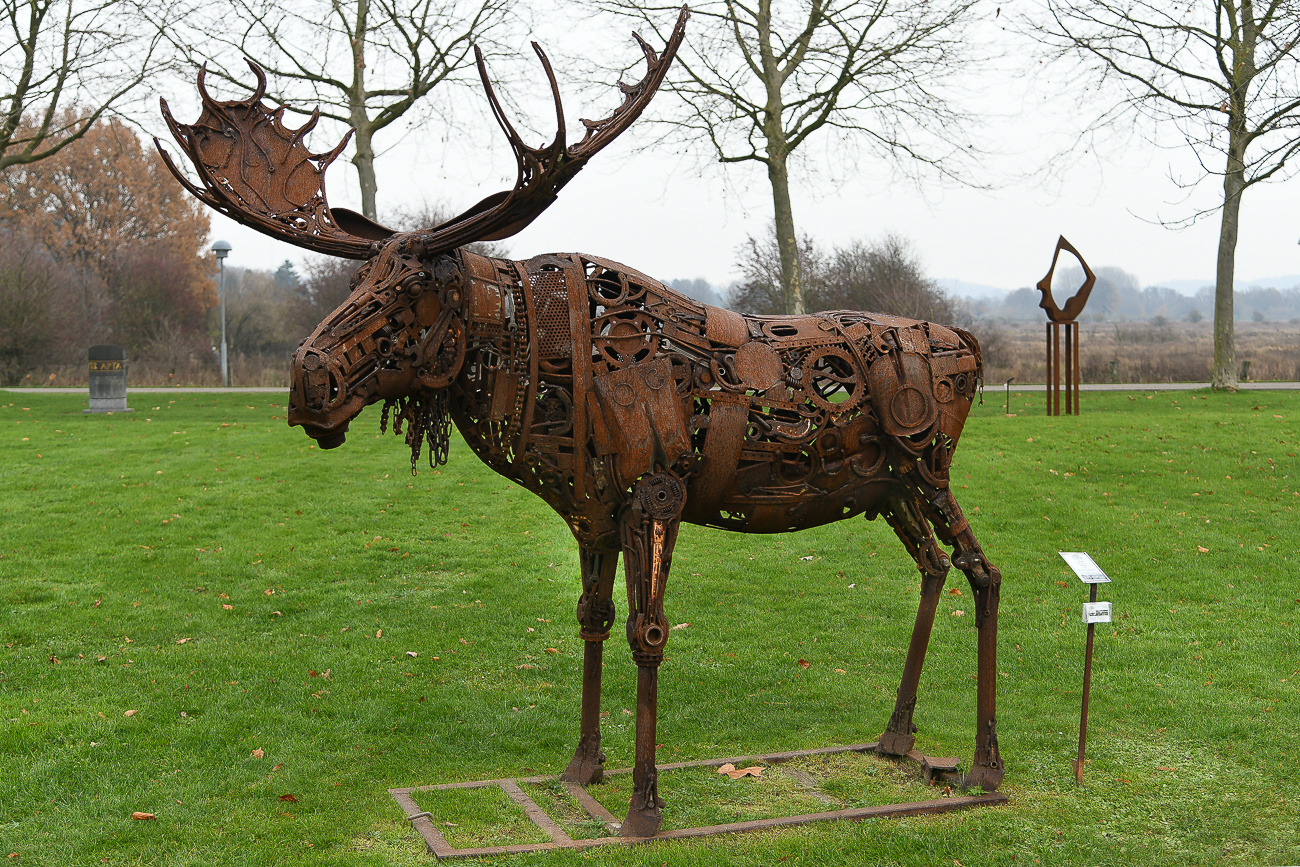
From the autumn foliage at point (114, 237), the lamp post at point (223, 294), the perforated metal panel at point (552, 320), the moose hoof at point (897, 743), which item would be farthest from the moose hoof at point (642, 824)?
the autumn foliage at point (114, 237)

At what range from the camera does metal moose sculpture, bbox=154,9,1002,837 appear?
448cm

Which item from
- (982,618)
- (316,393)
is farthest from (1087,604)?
(316,393)

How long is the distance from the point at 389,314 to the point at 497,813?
2595 mm

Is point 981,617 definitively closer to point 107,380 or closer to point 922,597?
point 922,597

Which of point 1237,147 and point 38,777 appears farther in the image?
point 1237,147

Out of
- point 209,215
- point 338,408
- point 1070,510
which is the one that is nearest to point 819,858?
point 338,408

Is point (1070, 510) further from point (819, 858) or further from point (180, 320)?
point (180, 320)

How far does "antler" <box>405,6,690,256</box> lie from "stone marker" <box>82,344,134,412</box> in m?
17.4

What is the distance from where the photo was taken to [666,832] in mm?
4898

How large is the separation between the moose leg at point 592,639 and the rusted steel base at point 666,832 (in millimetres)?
114

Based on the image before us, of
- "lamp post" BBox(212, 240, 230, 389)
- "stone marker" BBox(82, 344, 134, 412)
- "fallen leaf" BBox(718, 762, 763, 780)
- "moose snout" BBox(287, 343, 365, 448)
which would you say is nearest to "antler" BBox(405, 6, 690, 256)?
"moose snout" BBox(287, 343, 365, 448)

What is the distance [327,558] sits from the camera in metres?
10.2

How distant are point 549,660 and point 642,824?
3141mm

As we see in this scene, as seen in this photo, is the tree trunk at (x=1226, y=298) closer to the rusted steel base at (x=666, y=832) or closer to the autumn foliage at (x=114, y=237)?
the rusted steel base at (x=666, y=832)
